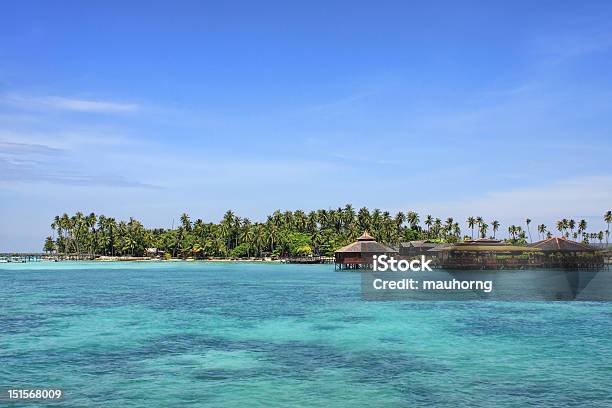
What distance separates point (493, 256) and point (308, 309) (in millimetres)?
62514

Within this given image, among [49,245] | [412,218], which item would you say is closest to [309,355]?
[412,218]

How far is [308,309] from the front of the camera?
3788cm

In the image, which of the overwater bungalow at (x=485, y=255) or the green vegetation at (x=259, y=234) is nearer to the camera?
the overwater bungalow at (x=485, y=255)

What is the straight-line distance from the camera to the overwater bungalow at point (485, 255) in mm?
86750

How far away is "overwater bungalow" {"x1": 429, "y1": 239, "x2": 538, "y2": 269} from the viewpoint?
86750 mm

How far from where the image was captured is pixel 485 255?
290 ft

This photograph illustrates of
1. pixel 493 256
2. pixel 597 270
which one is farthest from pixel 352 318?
pixel 597 270

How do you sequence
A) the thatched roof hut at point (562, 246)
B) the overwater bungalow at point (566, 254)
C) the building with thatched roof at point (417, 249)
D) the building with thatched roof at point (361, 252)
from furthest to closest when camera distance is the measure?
the building with thatched roof at point (417, 249) → the building with thatched roof at point (361, 252) → the overwater bungalow at point (566, 254) → the thatched roof hut at point (562, 246)

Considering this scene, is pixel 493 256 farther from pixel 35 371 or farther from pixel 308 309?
pixel 35 371

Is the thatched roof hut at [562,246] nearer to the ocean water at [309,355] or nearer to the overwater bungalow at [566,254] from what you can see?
the overwater bungalow at [566,254]

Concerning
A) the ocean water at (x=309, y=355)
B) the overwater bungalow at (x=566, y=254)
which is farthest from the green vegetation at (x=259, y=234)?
the ocean water at (x=309, y=355)

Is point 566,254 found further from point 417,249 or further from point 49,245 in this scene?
point 49,245

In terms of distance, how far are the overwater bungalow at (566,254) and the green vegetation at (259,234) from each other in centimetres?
5304

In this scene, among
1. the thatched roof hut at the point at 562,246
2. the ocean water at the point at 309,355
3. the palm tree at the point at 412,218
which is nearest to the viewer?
the ocean water at the point at 309,355
